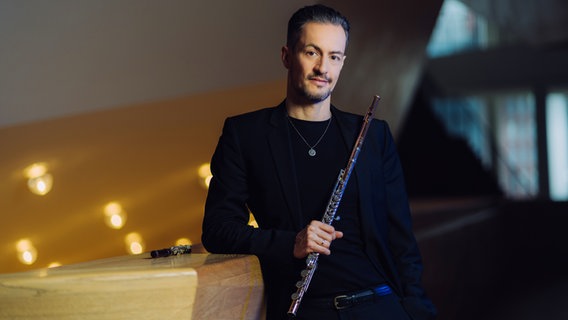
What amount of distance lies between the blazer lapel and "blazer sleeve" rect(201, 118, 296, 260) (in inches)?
3.4

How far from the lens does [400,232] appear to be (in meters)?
2.03

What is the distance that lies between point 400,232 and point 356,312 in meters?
0.34

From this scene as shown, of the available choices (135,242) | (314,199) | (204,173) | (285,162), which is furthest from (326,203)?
(135,242)

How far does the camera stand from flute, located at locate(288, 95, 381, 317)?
170 centimetres

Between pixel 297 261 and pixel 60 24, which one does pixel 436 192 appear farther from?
pixel 297 261

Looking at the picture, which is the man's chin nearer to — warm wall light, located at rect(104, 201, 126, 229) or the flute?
the flute

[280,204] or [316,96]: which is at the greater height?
[316,96]

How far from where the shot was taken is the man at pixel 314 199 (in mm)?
1789

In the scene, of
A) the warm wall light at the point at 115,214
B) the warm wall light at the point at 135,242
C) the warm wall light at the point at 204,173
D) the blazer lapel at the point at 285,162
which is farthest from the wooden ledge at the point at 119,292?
the warm wall light at the point at 135,242

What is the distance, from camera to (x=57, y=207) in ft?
16.1

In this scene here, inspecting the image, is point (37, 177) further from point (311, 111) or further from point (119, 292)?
point (119, 292)

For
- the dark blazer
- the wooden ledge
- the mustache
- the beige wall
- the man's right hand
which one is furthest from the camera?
the beige wall

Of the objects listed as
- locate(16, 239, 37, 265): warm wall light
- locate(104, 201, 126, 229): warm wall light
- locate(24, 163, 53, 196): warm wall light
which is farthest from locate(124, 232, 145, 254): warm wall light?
locate(24, 163, 53, 196): warm wall light

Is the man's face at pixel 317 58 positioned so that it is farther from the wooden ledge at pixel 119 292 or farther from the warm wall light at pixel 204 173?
the warm wall light at pixel 204 173
